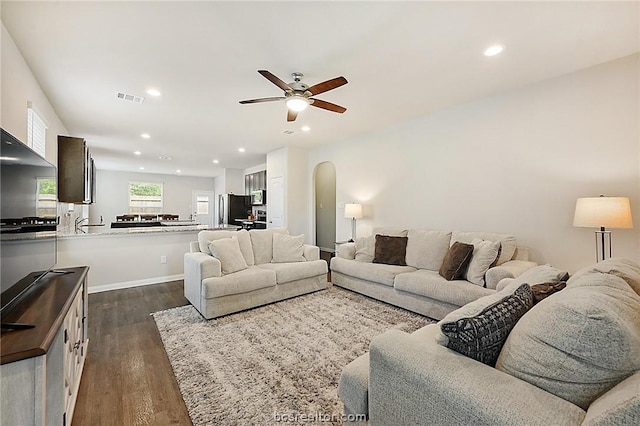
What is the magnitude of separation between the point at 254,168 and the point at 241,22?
7328 millimetres

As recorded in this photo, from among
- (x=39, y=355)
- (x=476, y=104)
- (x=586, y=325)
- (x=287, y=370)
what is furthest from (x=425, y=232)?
(x=39, y=355)

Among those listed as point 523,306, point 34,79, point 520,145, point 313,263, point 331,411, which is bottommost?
point 331,411

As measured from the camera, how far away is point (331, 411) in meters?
1.73

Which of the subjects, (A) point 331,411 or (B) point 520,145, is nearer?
(A) point 331,411

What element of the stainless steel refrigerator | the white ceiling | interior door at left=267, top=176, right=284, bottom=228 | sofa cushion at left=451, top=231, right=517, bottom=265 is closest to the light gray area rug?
sofa cushion at left=451, top=231, right=517, bottom=265

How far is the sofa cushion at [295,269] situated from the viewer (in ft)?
12.0

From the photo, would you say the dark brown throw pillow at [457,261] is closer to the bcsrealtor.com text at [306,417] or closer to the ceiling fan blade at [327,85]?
the bcsrealtor.com text at [306,417]

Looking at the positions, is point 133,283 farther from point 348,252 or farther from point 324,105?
point 324,105

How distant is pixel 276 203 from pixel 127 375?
4.75 meters

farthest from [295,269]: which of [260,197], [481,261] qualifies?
[260,197]

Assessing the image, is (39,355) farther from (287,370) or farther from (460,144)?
(460,144)

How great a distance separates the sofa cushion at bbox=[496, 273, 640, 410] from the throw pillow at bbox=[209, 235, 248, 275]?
3.00 meters

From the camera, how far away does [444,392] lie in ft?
3.19

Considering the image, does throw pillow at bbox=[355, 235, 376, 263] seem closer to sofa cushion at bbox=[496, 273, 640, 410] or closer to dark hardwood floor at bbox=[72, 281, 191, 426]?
dark hardwood floor at bbox=[72, 281, 191, 426]
